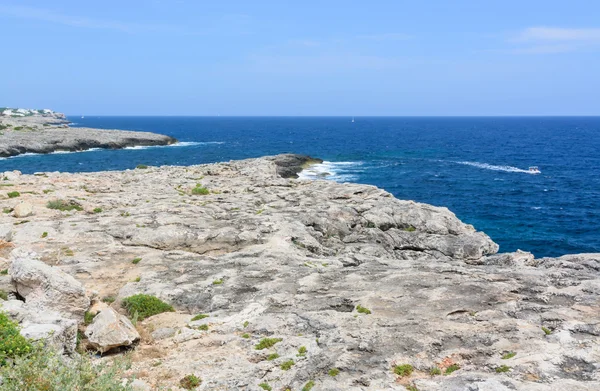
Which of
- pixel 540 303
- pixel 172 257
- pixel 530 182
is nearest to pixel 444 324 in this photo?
pixel 540 303

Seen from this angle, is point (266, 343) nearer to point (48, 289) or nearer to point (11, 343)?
point (11, 343)

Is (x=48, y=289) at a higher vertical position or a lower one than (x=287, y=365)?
higher

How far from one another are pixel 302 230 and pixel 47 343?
2279cm

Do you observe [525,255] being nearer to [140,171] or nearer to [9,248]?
[9,248]

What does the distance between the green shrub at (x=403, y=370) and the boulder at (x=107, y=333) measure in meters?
10.2

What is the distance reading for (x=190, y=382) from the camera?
16.3 meters

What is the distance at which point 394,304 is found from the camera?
70.5ft

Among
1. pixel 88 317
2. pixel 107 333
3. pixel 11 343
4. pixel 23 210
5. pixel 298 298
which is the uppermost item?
pixel 11 343

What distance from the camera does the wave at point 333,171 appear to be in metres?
96.8

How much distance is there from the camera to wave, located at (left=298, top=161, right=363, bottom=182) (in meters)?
96.8

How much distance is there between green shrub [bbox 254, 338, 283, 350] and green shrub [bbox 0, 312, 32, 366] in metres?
7.78

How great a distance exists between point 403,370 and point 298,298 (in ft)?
25.8

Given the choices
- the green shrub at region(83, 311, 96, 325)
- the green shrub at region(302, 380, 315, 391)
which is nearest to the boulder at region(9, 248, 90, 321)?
the green shrub at region(83, 311, 96, 325)

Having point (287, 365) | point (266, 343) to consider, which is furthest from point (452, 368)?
point (266, 343)
